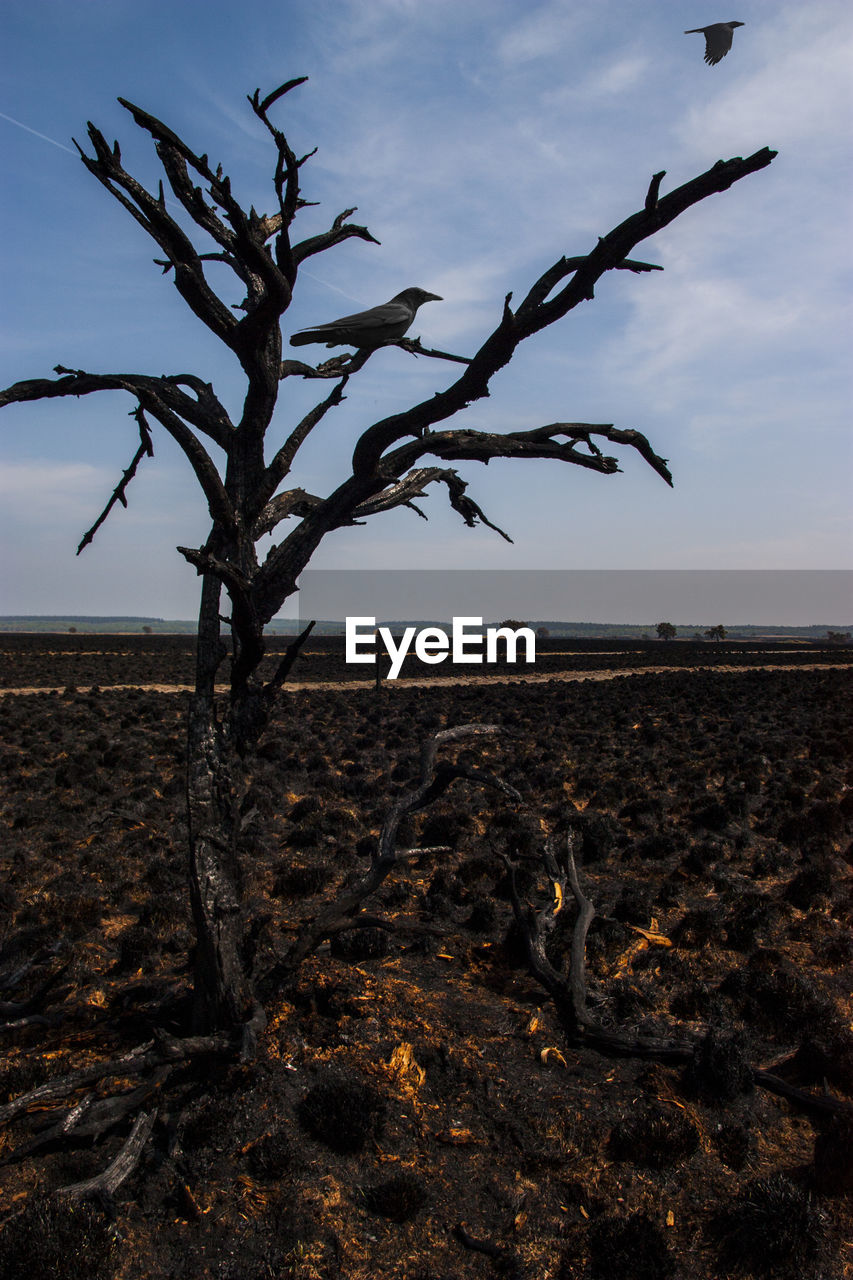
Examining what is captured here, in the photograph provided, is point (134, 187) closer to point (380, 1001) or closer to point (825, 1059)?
point (380, 1001)

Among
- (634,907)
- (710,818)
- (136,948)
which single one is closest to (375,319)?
(136,948)

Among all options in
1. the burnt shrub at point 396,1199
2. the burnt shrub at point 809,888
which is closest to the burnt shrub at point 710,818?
the burnt shrub at point 809,888

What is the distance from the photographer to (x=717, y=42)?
355cm

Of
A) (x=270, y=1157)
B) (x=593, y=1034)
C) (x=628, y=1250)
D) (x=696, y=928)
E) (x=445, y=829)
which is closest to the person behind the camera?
(x=628, y=1250)

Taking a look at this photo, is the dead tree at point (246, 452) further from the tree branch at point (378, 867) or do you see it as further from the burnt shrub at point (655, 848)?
the burnt shrub at point (655, 848)

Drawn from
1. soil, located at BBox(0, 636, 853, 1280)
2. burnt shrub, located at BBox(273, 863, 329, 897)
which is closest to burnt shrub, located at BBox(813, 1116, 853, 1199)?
soil, located at BBox(0, 636, 853, 1280)

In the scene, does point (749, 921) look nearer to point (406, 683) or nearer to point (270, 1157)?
point (270, 1157)

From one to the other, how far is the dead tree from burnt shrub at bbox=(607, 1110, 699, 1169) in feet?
8.64

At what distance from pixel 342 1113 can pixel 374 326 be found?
507 cm

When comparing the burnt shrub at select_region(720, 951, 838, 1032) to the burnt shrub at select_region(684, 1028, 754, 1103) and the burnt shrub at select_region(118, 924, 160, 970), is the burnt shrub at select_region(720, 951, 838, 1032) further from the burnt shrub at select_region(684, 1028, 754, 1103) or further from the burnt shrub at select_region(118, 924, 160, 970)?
the burnt shrub at select_region(118, 924, 160, 970)

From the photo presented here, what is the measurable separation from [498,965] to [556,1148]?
2.90 m

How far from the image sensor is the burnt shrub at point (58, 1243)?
3.87 meters

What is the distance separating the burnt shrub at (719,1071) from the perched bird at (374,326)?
5.78 meters

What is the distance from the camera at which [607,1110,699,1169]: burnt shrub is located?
4.93m
